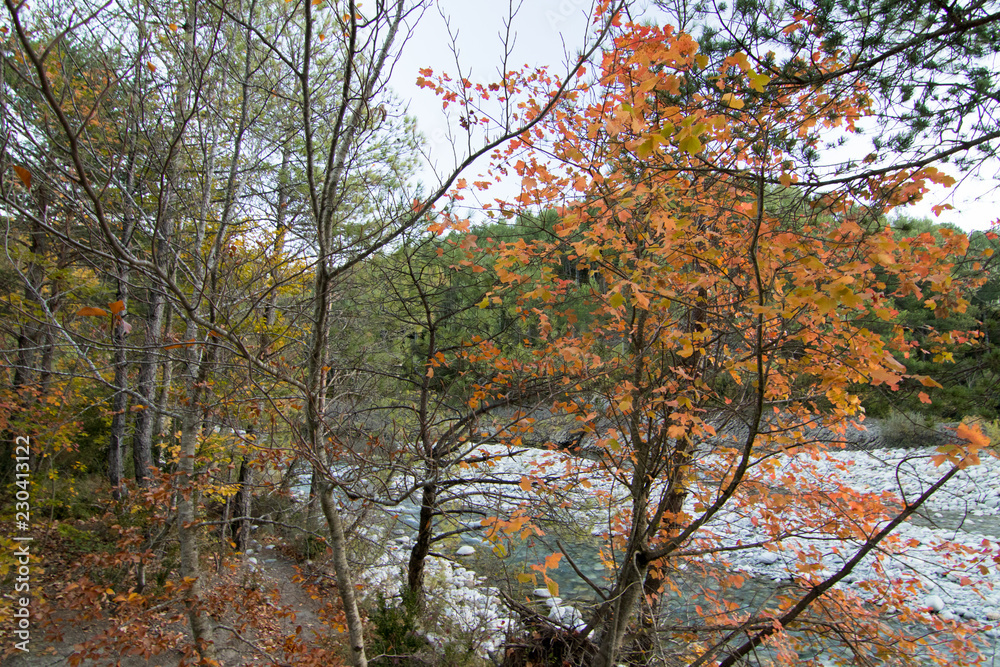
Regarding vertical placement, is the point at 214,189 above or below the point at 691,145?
above

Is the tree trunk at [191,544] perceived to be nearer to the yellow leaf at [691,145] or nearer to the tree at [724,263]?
the tree at [724,263]

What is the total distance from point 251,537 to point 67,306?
190 inches

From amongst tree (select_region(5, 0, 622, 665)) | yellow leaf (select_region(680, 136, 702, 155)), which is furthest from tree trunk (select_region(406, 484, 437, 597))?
yellow leaf (select_region(680, 136, 702, 155))

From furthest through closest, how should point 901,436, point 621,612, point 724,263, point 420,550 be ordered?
point 901,436 → point 420,550 → point 724,263 → point 621,612

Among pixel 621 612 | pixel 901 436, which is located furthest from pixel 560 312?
pixel 901 436

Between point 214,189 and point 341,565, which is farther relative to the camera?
point 214,189

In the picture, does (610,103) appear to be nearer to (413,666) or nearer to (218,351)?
(218,351)

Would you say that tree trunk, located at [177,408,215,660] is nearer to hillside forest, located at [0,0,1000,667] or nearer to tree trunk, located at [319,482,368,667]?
hillside forest, located at [0,0,1000,667]

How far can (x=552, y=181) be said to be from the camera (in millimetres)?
3293

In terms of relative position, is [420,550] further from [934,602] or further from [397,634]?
[934,602]

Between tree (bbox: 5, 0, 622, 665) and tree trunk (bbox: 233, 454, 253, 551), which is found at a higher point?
tree (bbox: 5, 0, 622, 665)

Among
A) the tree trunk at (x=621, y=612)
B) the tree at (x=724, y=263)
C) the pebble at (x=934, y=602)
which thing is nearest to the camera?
the tree at (x=724, y=263)

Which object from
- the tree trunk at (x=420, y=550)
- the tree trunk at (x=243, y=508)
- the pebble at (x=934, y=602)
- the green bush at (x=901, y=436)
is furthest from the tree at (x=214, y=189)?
the green bush at (x=901, y=436)

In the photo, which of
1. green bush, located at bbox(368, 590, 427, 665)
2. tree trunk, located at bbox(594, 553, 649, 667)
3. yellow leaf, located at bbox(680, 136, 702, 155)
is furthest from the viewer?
green bush, located at bbox(368, 590, 427, 665)
